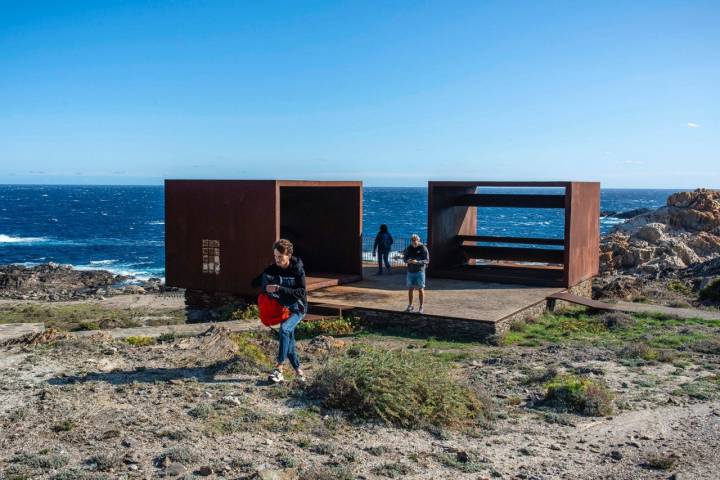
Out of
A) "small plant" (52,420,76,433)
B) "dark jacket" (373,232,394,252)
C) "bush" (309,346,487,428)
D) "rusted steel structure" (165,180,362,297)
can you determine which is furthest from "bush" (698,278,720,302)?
"small plant" (52,420,76,433)

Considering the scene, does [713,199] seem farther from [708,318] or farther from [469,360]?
[469,360]

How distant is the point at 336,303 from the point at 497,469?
866 centimetres

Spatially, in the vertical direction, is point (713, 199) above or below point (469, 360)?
above

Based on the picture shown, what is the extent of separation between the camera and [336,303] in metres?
15.0

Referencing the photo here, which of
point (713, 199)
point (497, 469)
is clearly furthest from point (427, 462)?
point (713, 199)

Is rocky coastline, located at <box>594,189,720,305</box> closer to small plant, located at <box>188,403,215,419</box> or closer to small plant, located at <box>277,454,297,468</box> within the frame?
small plant, located at <box>188,403,215,419</box>

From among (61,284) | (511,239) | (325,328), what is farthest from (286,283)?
(61,284)

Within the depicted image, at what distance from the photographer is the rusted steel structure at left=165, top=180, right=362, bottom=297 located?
1564cm

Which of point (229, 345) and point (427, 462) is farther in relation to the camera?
point (229, 345)

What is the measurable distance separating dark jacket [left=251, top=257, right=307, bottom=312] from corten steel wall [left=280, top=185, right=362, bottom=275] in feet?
33.6

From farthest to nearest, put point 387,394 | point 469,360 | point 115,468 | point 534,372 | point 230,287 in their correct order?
point 230,287, point 469,360, point 534,372, point 387,394, point 115,468

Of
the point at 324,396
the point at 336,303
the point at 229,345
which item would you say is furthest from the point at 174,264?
the point at 324,396

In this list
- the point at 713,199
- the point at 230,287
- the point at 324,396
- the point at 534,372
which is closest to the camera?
the point at 324,396

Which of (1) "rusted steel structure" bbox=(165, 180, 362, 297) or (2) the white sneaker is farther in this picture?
(1) "rusted steel structure" bbox=(165, 180, 362, 297)
